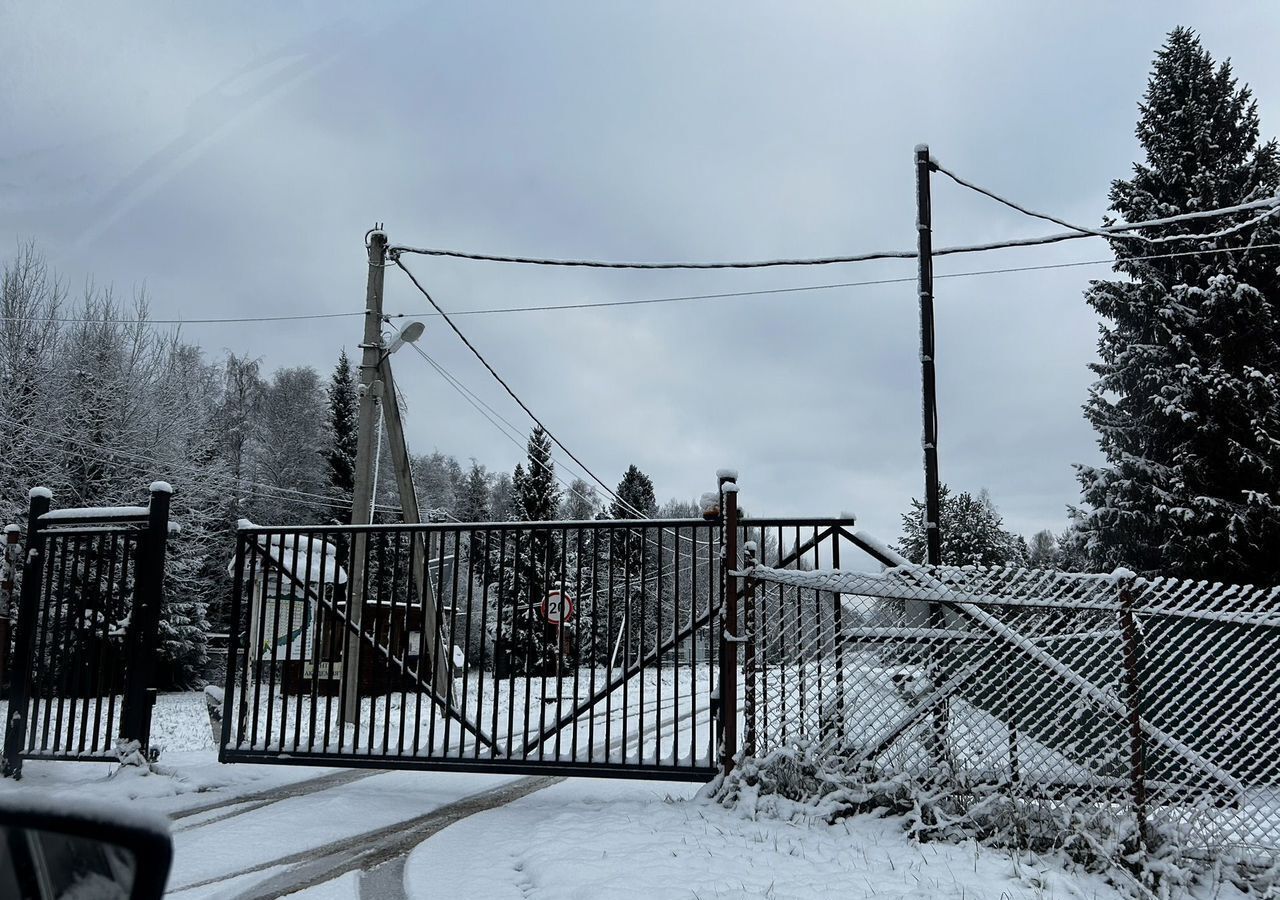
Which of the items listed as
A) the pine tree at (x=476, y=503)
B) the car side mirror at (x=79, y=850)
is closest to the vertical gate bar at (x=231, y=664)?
the car side mirror at (x=79, y=850)

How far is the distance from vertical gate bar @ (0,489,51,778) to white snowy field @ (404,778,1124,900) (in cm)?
395

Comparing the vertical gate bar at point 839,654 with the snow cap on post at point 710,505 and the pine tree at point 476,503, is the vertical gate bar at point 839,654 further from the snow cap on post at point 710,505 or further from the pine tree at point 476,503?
the pine tree at point 476,503

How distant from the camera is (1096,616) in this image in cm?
466

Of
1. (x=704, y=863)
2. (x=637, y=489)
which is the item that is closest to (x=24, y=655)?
(x=704, y=863)

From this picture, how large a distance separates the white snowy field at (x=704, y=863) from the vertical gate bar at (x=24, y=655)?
3.95 metres

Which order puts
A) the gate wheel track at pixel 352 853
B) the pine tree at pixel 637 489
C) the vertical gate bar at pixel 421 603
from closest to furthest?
the gate wheel track at pixel 352 853 → the vertical gate bar at pixel 421 603 → the pine tree at pixel 637 489

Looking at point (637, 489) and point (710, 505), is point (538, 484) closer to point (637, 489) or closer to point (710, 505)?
point (637, 489)

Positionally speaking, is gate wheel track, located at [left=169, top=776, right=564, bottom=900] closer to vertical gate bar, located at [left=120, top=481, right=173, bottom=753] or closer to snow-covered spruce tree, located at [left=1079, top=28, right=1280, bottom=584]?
vertical gate bar, located at [left=120, top=481, right=173, bottom=753]

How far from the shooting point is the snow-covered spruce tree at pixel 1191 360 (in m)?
15.2

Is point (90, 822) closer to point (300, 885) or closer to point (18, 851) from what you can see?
point (18, 851)

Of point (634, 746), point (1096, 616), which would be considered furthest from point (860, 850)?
point (634, 746)

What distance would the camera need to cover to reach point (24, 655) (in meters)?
6.61

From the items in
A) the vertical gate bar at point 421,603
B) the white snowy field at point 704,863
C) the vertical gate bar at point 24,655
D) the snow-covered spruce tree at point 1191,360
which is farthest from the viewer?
the snow-covered spruce tree at point 1191,360

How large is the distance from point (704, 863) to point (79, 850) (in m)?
3.53
